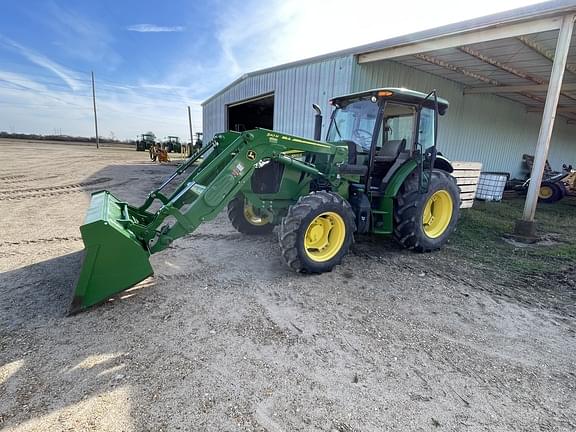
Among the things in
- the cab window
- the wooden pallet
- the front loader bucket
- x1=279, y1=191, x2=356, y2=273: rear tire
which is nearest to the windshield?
the cab window

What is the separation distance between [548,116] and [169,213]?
20.4 ft

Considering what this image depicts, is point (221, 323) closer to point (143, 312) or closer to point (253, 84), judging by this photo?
point (143, 312)

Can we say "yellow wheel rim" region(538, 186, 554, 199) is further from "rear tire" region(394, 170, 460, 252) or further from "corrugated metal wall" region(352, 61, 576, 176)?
"rear tire" region(394, 170, 460, 252)

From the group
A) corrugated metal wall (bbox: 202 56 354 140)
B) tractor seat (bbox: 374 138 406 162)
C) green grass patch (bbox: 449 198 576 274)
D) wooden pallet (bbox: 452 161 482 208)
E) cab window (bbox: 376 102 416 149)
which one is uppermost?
corrugated metal wall (bbox: 202 56 354 140)

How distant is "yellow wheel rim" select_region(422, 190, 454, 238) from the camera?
4.92 meters

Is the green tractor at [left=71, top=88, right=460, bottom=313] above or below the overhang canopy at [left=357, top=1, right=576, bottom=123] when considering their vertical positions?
below

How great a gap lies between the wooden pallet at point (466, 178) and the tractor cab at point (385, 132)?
4232 millimetres

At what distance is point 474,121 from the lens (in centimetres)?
1149

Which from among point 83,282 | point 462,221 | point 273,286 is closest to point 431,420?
point 273,286

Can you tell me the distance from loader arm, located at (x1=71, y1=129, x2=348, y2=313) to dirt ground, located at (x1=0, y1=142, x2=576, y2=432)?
1.07 feet

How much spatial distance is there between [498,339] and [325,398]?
1.68m

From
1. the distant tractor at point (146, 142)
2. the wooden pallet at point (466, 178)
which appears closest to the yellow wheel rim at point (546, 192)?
the wooden pallet at point (466, 178)

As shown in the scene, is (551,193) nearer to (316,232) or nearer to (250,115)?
(316,232)

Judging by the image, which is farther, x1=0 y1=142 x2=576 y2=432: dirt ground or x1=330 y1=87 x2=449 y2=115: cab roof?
x1=330 y1=87 x2=449 y2=115: cab roof
